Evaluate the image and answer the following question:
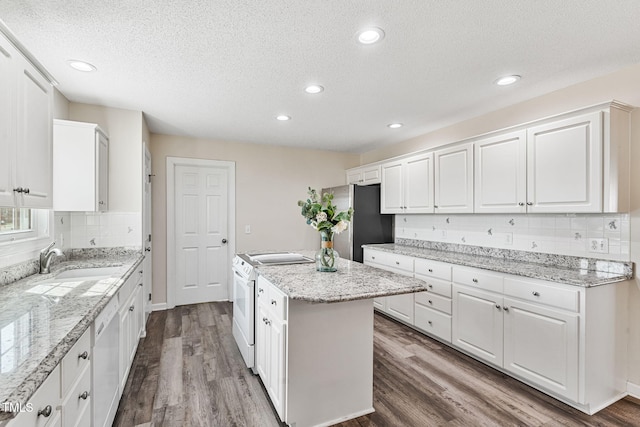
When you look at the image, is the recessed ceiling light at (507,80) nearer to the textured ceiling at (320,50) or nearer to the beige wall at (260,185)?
the textured ceiling at (320,50)

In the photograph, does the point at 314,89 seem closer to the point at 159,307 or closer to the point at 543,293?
the point at 543,293

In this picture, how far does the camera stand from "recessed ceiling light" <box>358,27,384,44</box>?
5.96 ft

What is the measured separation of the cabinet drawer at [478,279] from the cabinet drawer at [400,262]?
63 centimetres

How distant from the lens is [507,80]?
8.07ft

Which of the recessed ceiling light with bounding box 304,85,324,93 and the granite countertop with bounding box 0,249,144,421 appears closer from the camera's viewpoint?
the granite countertop with bounding box 0,249,144,421

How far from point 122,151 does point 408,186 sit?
10.6 ft

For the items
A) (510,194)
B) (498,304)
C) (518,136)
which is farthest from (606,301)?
(518,136)

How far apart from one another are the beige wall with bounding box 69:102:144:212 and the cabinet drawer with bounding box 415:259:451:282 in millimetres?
3017

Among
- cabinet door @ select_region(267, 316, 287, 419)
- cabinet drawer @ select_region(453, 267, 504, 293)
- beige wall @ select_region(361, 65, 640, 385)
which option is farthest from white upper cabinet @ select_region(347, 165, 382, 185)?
cabinet door @ select_region(267, 316, 287, 419)

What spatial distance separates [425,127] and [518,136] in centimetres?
132

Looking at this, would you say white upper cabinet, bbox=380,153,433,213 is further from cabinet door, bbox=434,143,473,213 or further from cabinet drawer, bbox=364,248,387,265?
cabinet drawer, bbox=364,248,387,265

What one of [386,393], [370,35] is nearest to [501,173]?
[370,35]

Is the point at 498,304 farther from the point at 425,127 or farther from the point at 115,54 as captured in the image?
the point at 115,54

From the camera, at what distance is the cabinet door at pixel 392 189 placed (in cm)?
404
